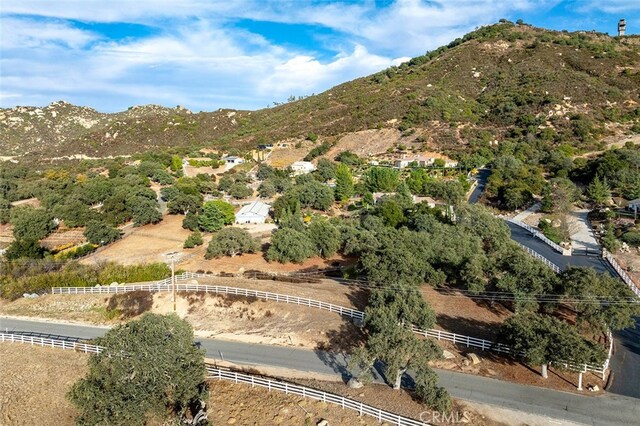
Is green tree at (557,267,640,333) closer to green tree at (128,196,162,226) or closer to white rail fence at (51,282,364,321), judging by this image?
white rail fence at (51,282,364,321)

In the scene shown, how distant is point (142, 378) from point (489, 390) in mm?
13518

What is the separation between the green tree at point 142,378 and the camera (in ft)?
44.2

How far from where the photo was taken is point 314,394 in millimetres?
16109

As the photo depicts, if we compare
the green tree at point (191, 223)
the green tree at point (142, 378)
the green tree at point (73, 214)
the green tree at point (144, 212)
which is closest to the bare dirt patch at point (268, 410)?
the green tree at point (142, 378)

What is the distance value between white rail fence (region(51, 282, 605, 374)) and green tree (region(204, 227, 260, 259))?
6.23 meters

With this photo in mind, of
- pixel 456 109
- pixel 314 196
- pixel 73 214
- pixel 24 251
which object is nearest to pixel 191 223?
pixel 24 251

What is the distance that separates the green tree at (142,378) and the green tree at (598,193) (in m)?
49.9

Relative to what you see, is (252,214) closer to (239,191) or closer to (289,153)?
(239,191)

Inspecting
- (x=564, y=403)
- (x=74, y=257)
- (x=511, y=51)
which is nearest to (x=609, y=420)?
(x=564, y=403)

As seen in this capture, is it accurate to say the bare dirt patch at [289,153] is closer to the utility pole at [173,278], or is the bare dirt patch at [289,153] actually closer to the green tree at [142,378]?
the utility pole at [173,278]

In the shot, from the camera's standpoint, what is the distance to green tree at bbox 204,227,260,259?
35781 mm

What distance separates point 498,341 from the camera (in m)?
19.7

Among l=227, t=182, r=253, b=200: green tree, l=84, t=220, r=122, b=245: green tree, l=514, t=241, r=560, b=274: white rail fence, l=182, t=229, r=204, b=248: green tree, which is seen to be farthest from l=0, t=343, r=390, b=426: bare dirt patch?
l=227, t=182, r=253, b=200: green tree

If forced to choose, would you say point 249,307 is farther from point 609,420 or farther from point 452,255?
point 609,420
